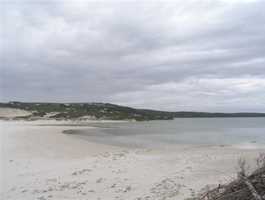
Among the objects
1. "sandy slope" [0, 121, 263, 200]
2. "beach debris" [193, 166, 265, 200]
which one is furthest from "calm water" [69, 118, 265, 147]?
"beach debris" [193, 166, 265, 200]

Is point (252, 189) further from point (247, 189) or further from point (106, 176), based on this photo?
point (106, 176)

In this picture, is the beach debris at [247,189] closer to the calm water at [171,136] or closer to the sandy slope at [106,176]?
the sandy slope at [106,176]

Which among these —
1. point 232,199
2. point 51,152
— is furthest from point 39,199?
point 51,152

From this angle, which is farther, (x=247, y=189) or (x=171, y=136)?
(x=171, y=136)

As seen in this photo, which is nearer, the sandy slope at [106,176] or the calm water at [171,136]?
the sandy slope at [106,176]

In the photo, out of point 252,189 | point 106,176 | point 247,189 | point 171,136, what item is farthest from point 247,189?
point 171,136

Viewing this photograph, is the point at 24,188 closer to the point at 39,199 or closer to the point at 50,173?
the point at 39,199

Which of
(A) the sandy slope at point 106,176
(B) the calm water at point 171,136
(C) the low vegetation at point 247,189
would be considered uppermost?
(C) the low vegetation at point 247,189

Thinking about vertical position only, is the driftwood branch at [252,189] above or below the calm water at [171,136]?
above

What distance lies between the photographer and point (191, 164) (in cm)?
1322

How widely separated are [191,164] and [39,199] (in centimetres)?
665

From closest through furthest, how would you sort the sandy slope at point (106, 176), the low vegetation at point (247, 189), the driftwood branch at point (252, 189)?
1. the driftwood branch at point (252, 189)
2. the low vegetation at point (247, 189)
3. the sandy slope at point (106, 176)

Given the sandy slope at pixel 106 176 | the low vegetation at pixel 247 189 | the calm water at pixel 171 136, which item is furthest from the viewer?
the calm water at pixel 171 136

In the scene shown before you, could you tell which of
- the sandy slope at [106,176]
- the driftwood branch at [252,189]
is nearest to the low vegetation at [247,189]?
→ the driftwood branch at [252,189]
